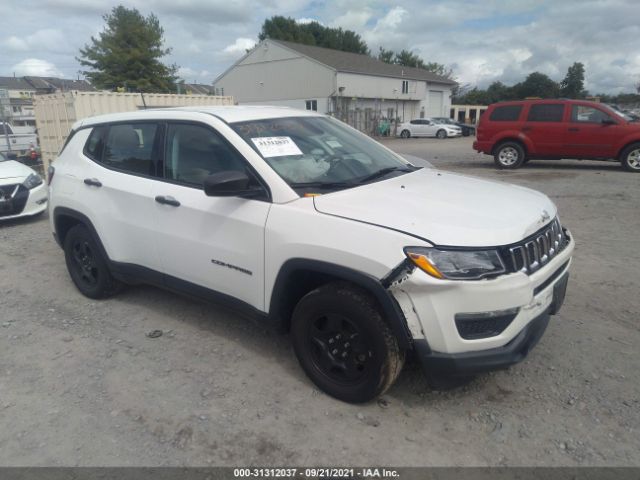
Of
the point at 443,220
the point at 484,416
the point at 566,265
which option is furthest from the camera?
the point at 566,265

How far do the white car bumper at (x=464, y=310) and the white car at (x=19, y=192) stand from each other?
24.0ft

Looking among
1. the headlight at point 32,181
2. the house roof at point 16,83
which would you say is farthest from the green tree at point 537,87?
the house roof at point 16,83

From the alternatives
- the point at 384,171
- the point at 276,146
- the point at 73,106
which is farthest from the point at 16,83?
the point at 384,171

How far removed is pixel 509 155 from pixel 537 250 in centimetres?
1114

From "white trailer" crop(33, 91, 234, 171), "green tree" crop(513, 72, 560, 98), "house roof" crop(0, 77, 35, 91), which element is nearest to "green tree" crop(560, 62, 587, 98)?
"green tree" crop(513, 72, 560, 98)

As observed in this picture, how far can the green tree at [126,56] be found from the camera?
32.8m

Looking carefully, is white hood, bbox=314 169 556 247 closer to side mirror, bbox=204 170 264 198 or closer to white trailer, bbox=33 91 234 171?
side mirror, bbox=204 170 264 198

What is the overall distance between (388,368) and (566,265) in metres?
1.40

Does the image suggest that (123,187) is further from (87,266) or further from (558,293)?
(558,293)

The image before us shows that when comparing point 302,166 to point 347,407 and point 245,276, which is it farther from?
point 347,407

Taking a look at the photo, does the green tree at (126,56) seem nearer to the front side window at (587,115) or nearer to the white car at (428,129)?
the white car at (428,129)

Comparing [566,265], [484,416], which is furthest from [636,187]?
[484,416]

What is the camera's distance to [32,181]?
793 cm

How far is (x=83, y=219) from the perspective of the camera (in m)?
4.18
